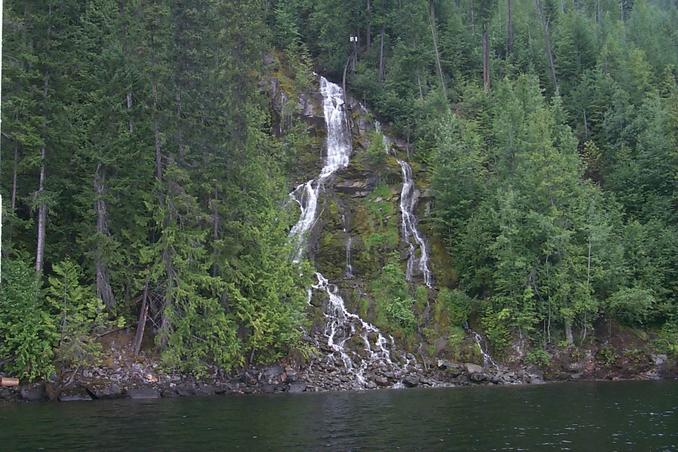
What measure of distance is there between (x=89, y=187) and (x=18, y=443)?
18623 mm

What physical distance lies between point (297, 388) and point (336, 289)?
9.88 metres

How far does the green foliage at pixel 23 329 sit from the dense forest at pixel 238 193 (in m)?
0.10

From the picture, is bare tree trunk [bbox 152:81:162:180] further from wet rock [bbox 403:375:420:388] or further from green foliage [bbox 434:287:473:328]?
green foliage [bbox 434:287:473:328]

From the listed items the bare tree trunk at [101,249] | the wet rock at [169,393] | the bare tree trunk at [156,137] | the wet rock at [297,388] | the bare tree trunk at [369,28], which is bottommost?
the wet rock at [297,388]

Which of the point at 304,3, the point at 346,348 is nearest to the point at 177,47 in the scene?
the point at 346,348

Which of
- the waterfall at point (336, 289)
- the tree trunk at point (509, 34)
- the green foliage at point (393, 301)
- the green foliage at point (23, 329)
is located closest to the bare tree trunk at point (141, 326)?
the green foliage at point (23, 329)

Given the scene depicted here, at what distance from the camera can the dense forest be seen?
103 ft

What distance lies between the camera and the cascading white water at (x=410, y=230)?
43.3 metres

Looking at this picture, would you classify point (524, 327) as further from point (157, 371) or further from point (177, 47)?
point (177, 47)

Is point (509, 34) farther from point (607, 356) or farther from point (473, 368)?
point (473, 368)

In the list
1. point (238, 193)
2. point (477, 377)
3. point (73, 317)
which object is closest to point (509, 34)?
point (477, 377)

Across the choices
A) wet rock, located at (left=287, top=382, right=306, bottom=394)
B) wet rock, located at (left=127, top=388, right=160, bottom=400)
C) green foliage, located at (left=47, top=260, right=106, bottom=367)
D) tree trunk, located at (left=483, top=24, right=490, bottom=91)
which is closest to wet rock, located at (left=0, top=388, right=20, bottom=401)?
green foliage, located at (left=47, top=260, right=106, bottom=367)

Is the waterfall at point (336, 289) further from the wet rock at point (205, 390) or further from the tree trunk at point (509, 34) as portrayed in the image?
the tree trunk at point (509, 34)

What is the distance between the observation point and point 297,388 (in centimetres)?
3253
